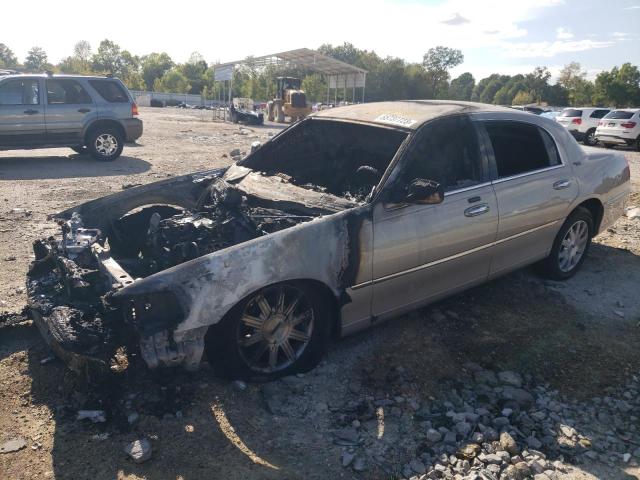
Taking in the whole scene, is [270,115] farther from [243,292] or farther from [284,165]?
[243,292]

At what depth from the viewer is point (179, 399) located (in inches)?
117

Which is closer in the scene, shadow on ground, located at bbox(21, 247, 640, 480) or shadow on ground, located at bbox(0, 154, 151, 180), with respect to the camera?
shadow on ground, located at bbox(21, 247, 640, 480)

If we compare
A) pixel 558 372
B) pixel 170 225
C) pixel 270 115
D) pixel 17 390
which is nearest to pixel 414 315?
pixel 558 372

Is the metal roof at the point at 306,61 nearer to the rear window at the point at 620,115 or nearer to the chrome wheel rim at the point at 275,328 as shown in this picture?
the rear window at the point at 620,115

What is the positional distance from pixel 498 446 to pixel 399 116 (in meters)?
2.45

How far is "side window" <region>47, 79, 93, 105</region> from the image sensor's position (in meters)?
10.8

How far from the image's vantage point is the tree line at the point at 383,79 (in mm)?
46438

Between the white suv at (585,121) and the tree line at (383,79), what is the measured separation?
58.6 feet

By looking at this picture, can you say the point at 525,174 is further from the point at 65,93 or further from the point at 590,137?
the point at 590,137

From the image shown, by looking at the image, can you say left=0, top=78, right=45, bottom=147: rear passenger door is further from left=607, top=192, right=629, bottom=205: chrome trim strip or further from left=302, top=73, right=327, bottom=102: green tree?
left=302, top=73, right=327, bottom=102: green tree

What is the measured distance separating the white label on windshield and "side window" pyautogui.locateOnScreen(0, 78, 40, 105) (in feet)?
31.2

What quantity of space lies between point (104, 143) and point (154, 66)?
8619cm

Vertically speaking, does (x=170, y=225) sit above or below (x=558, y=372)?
above

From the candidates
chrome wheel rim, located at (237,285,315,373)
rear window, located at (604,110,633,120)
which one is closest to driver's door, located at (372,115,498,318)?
chrome wheel rim, located at (237,285,315,373)
